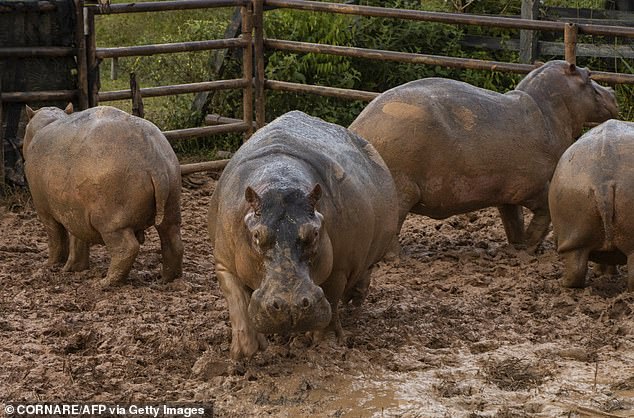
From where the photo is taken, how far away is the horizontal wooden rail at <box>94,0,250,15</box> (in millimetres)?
9223

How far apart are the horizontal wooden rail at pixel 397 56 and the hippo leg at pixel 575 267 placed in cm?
244

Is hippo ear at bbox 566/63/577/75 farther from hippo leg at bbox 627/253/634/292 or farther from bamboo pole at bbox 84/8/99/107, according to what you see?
bamboo pole at bbox 84/8/99/107

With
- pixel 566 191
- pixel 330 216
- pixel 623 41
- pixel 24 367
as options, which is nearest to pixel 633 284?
pixel 566 191

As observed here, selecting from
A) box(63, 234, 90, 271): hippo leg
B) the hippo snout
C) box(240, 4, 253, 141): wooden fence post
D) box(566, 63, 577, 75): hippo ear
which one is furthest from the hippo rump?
box(240, 4, 253, 141): wooden fence post

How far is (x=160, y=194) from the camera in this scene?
22.3 ft

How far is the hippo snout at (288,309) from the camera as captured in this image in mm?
4777

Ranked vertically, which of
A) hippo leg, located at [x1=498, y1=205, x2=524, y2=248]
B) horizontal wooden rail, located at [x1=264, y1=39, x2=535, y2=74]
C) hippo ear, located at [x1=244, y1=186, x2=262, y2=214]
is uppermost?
hippo ear, located at [x1=244, y1=186, x2=262, y2=214]

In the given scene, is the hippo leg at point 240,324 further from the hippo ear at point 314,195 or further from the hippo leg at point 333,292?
the hippo ear at point 314,195

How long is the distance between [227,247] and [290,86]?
16.2 ft

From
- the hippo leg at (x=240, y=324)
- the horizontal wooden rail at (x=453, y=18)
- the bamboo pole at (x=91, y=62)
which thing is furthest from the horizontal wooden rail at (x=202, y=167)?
the hippo leg at (x=240, y=324)

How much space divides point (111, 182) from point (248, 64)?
3671 mm

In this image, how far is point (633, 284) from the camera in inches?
261

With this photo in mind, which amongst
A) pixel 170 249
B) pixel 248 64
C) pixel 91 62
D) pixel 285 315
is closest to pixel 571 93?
pixel 170 249

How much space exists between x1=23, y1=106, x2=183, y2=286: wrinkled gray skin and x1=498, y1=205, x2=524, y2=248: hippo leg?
88.0 inches
